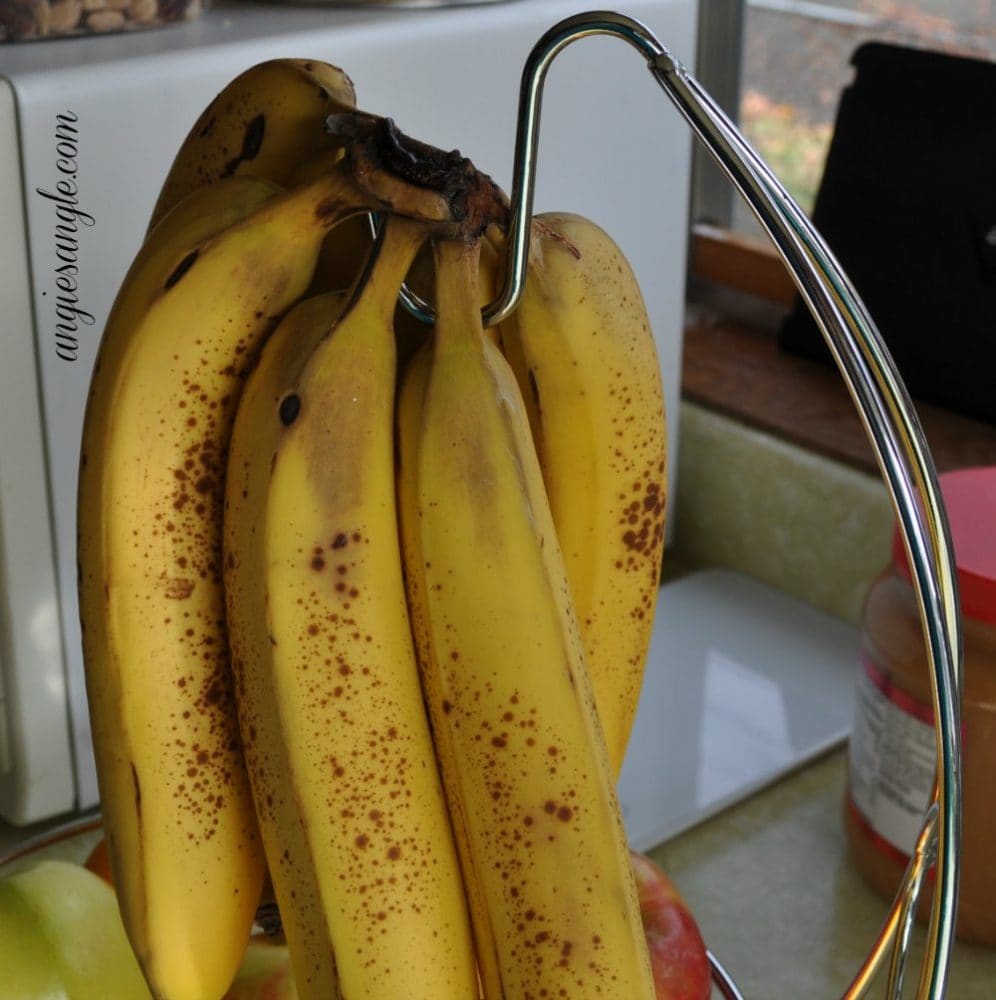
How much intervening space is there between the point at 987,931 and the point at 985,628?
0.49ft

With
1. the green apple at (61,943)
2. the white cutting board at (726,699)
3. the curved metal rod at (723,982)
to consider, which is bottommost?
the white cutting board at (726,699)

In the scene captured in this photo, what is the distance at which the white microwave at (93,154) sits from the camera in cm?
58

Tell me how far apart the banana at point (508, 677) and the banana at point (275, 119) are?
0.24 feet

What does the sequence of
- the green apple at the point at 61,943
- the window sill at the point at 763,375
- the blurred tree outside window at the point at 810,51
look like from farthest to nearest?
the blurred tree outside window at the point at 810,51 → the window sill at the point at 763,375 → the green apple at the point at 61,943

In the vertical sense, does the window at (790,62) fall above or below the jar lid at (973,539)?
above

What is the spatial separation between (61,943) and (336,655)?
0.18 m

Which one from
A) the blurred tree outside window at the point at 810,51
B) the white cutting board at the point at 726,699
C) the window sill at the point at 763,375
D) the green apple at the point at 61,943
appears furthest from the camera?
the blurred tree outside window at the point at 810,51

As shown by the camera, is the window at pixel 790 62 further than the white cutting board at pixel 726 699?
Yes

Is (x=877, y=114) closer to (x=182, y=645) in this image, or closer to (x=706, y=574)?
(x=706, y=574)

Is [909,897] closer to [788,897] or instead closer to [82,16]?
[788,897]

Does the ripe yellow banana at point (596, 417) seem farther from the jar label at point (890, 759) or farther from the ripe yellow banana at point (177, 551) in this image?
the jar label at point (890, 759)

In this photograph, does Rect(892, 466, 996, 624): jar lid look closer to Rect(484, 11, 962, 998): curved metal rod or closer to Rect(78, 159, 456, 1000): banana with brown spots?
Rect(484, 11, 962, 998): curved metal rod

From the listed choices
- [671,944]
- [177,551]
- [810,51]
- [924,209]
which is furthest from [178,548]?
[810,51]

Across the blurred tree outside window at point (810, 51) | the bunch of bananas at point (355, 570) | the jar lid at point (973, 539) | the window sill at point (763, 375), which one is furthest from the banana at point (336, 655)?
the blurred tree outside window at point (810, 51)
